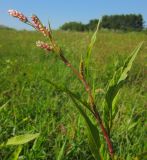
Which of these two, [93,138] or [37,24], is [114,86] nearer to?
[93,138]

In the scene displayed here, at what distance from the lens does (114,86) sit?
4.44 feet

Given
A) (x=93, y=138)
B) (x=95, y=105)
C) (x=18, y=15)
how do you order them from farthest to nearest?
(x=93, y=138) → (x=95, y=105) → (x=18, y=15)

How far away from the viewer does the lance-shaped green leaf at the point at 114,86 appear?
135cm

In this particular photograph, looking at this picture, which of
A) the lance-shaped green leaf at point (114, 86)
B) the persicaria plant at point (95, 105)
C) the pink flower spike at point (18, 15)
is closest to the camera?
the pink flower spike at point (18, 15)

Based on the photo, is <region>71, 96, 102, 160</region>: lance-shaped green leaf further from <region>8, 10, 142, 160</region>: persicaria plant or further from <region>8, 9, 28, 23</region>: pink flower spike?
<region>8, 9, 28, 23</region>: pink flower spike

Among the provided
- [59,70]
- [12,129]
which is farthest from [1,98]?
[59,70]

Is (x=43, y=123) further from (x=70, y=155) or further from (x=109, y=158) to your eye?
(x=109, y=158)

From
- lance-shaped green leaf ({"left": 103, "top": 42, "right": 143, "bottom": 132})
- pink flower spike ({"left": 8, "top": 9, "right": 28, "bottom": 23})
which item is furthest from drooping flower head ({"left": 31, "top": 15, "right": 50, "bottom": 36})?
lance-shaped green leaf ({"left": 103, "top": 42, "right": 143, "bottom": 132})

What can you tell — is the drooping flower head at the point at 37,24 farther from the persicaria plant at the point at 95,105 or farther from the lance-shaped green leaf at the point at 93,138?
the lance-shaped green leaf at the point at 93,138

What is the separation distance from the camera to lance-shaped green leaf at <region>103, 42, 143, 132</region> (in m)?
1.35

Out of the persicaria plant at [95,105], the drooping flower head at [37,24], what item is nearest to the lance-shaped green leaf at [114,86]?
the persicaria plant at [95,105]

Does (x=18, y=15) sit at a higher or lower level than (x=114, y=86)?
higher

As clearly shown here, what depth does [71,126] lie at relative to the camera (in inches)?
112

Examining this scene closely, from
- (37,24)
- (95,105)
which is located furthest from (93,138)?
(37,24)
